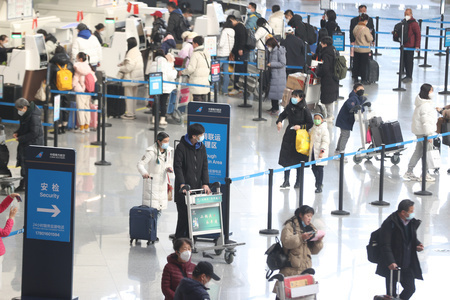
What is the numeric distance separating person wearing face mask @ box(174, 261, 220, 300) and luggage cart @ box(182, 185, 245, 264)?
10.7 feet

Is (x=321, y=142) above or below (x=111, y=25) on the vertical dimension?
below

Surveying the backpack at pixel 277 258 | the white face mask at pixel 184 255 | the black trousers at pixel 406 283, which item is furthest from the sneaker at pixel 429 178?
the white face mask at pixel 184 255

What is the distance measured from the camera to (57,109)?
15.8 m

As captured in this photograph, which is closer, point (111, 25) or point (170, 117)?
point (170, 117)

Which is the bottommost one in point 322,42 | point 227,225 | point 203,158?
point 227,225

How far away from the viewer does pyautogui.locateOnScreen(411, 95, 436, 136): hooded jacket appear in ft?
51.5

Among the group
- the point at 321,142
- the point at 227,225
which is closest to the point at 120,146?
the point at 321,142

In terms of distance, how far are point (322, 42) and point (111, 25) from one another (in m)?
6.24

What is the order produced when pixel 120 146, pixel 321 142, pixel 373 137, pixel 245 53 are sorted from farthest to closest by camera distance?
1. pixel 245 53
2. pixel 120 146
3. pixel 373 137
4. pixel 321 142

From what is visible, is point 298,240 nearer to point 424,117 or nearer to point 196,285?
point 196,285

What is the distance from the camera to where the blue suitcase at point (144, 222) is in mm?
12484

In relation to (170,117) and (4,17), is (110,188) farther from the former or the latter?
(4,17)

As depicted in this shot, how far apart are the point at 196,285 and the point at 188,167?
381cm

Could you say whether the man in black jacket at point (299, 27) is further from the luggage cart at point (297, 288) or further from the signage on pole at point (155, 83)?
the luggage cart at point (297, 288)
